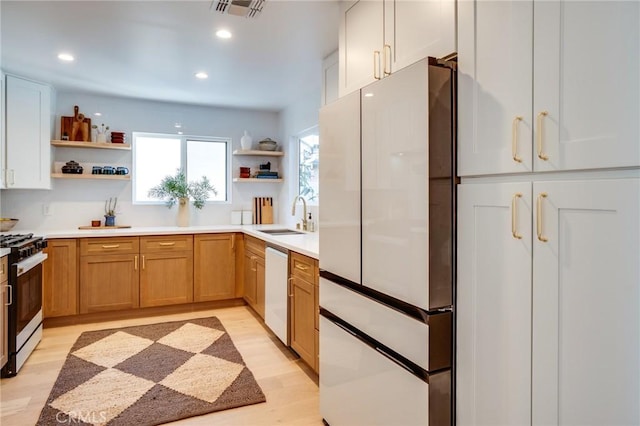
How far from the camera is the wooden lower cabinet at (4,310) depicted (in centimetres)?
260

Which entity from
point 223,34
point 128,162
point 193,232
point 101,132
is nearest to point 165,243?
point 193,232

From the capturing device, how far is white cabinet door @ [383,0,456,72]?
148 cm

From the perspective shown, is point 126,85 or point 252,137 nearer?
point 126,85

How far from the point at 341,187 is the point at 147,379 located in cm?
190

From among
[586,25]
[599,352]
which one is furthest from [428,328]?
[586,25]

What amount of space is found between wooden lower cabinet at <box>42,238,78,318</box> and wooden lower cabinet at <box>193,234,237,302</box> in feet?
3.66

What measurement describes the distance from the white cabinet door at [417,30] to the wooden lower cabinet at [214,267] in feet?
9.97

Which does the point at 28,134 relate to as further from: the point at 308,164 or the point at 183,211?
the point at 308,164

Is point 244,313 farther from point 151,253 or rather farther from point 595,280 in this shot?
point 595,280

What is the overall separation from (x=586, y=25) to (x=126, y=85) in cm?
397

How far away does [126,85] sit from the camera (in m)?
3.91

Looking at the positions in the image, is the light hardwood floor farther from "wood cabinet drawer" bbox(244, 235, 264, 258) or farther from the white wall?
the white wall

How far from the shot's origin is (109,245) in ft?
12.8

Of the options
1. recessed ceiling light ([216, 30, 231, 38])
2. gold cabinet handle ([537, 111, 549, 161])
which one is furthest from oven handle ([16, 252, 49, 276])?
gold cabinet handle ([537, 111, 549, 161])
